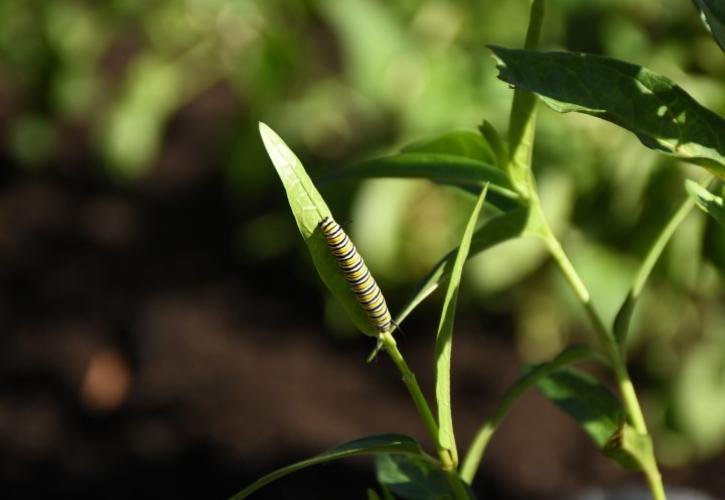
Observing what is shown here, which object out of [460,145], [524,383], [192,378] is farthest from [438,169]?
[192,378]

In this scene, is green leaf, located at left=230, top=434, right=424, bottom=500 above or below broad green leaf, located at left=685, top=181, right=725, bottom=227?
below

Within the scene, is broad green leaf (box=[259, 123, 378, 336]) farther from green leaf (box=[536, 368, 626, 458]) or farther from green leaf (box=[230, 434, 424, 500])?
green leaf (box=[536, 368, 626, 458])

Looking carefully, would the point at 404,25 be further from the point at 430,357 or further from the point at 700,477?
the point at 700,477

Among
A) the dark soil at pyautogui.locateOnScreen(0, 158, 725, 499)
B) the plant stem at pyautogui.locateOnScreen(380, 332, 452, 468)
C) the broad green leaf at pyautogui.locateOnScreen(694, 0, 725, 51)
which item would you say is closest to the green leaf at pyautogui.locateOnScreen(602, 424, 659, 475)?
the plant stem at pyautogui.locateOnScreen(380, 332, 452, 468)

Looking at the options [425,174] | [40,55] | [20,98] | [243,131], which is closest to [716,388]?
[243,131]

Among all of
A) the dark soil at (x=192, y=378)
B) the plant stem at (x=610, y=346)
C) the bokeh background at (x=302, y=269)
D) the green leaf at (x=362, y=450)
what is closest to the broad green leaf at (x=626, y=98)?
the plant stem at (x=610, y=346)

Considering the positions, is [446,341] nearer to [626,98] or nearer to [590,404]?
[626,98]

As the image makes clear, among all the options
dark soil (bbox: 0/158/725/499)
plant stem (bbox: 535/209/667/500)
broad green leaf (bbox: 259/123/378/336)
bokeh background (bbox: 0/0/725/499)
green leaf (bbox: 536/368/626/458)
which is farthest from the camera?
dark soil (bbox: 0/158/725/499)
